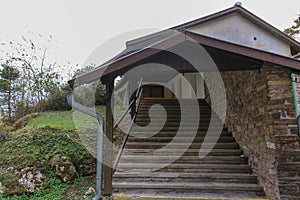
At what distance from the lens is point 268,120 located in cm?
304

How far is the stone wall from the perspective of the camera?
289 centimetres

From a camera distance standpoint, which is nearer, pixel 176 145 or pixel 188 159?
pixel 188 159

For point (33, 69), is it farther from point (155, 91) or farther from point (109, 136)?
point (109, 136)

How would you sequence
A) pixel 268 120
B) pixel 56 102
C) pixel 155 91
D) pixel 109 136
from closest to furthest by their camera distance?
pixel 268 120, pixel 109 136, pixel 56 102, pixel 155 91

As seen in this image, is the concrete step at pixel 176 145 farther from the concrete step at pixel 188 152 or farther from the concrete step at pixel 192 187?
the concrete step at pixel 192 187

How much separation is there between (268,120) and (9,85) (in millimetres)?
8901

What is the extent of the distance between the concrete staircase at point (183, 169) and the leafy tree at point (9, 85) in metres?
Answer: 5.77

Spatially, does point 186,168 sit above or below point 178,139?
below

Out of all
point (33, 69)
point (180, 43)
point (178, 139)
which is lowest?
point (178, 139)

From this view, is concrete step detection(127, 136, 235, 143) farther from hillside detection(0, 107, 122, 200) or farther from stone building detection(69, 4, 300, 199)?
hillside detection(0, 107, 122, 200)

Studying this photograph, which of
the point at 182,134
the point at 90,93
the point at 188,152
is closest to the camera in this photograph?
the point at 188,152

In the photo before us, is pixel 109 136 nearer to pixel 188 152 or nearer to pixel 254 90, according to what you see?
pixel 188 152

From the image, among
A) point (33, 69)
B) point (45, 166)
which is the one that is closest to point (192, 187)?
point (45, 166)

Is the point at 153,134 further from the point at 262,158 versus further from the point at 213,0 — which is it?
the point at 213,0
